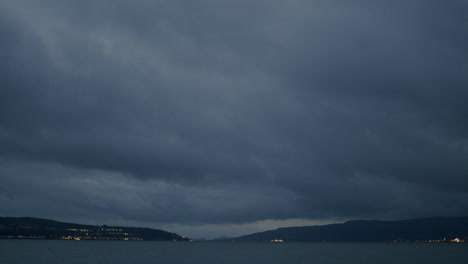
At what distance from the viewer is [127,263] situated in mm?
149625

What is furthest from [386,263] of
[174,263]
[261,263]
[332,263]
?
[174,263]

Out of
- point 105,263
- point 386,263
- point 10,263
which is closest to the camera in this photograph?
point 10,263

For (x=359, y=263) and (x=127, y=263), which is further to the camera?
(x=359, y=263)

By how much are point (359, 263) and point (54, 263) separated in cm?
11980

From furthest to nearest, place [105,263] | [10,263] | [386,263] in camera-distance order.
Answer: [386,263] → [105,263] → [10,263]

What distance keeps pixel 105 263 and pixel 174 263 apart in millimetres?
27895

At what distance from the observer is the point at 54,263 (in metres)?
140

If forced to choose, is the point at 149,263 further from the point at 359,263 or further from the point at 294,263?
the point at 359,263

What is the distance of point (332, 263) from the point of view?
16000cm

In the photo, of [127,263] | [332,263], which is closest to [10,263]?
[127,263]

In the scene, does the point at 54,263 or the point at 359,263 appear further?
the point at 359,263

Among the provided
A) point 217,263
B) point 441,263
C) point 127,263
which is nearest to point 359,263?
point 441,263

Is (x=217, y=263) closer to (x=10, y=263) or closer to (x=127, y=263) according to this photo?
(x=127, y=263)

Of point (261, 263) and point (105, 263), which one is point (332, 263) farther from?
point (105, 263)
